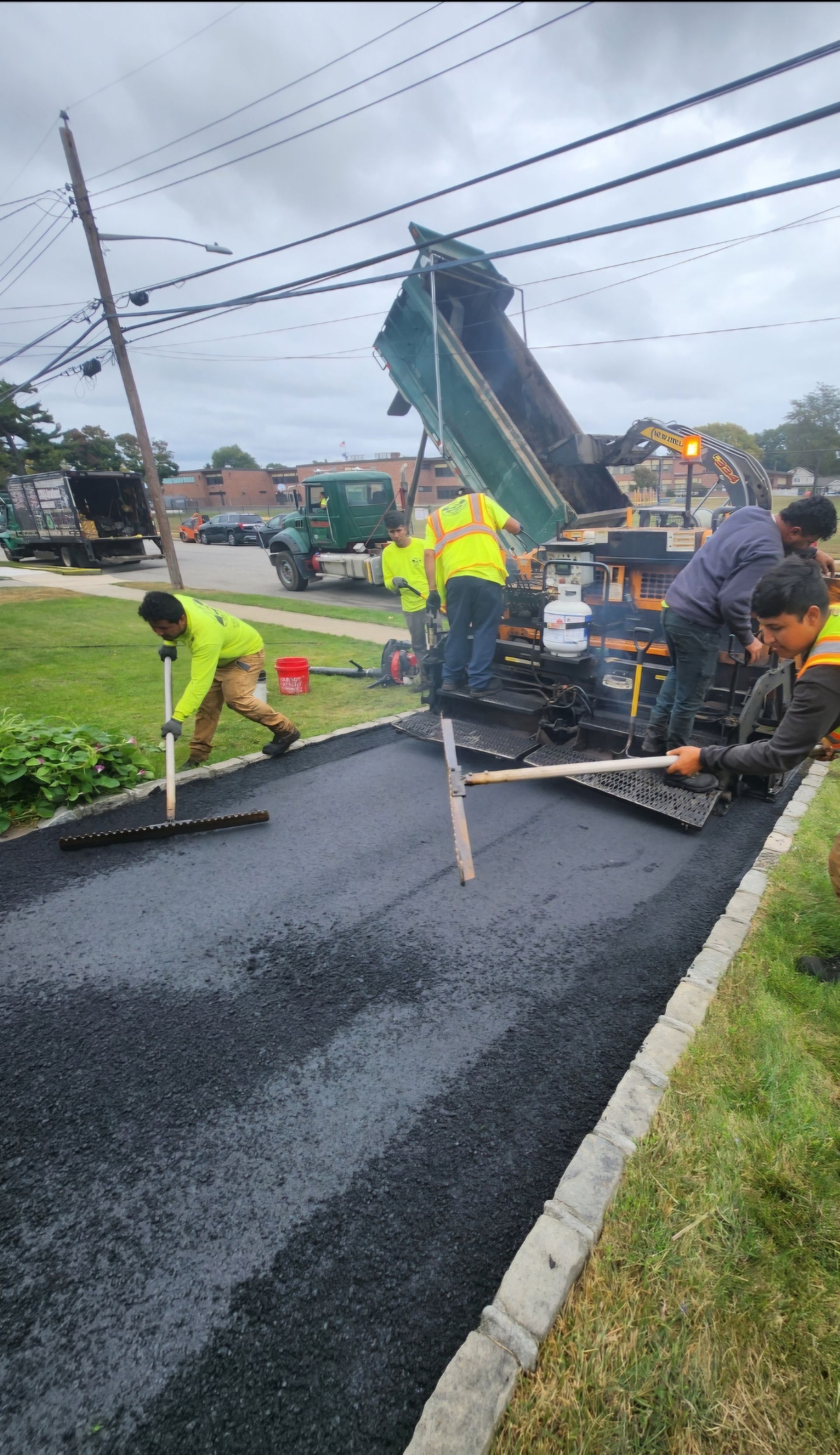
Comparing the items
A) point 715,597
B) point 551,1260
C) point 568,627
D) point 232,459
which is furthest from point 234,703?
point 232,459

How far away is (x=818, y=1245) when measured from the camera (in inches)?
65.6

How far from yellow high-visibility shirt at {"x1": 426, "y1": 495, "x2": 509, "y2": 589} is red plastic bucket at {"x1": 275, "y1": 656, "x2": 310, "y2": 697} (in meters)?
2.04

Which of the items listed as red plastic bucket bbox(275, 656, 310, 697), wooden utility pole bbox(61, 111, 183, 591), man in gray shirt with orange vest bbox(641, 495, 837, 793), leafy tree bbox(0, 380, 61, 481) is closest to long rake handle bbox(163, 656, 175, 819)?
red plastic bucket bbox(275, 656, 310, 697)

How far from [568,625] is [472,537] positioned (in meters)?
1.01

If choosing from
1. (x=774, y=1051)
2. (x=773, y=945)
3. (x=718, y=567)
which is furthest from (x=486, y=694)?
(x=774, y=1051)

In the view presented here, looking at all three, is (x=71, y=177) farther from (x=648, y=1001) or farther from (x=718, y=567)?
(x=648, y=1001)

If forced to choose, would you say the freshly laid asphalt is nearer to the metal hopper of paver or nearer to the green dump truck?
the metal hopper of paver

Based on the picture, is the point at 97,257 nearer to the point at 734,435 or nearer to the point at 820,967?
the point at 820,967

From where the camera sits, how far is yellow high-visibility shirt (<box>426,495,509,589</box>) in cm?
490

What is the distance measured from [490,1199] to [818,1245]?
852 mm

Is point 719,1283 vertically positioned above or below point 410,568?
below

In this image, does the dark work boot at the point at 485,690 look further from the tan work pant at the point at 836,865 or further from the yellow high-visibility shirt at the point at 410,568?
the tan work pant at the point at 836,865

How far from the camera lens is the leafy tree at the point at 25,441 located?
110 ft

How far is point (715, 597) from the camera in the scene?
3.75m
